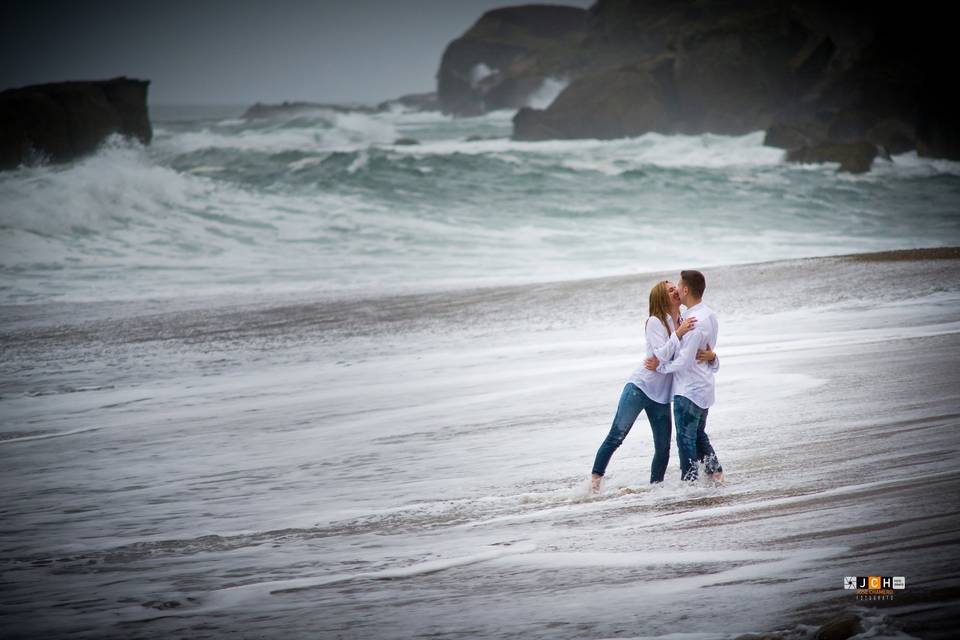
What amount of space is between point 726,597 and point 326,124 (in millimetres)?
76971

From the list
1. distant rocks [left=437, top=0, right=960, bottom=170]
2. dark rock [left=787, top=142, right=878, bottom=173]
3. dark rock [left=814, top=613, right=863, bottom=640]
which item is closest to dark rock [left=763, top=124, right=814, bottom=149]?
distant rocks [left=437, top=0, right=960, bottom=170]

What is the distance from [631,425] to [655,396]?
245 millimetres

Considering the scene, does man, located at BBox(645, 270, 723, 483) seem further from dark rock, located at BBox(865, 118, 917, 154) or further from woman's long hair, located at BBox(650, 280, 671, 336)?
dark rock, located at BBox(865, 118, 917, 154)

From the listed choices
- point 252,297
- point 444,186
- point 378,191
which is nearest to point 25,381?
point 252,297

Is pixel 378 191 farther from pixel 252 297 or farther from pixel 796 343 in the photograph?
pixel 796 343

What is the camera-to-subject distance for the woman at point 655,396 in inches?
234

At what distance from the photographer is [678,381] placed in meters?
5.93

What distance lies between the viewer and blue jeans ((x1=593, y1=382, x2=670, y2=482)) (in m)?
6.01

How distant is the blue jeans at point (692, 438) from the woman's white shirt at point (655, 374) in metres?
0.17

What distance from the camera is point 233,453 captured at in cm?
770

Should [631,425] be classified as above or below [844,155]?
below

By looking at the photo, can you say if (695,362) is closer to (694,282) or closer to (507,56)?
(694,282)

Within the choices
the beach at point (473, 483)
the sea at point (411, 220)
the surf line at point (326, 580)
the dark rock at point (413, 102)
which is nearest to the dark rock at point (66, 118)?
the sea at point (411, 220)

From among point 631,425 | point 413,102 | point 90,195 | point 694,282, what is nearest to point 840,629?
point 631,425
